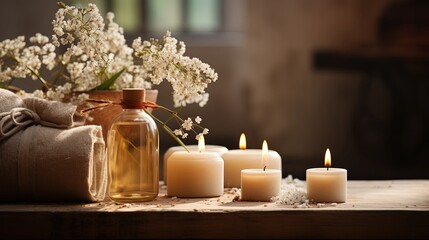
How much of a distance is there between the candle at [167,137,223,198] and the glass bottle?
0.06 meters

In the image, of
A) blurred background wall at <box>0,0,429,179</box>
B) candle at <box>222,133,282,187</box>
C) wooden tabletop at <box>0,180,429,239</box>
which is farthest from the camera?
blurred background wall at <box>0,0,429,179</box>

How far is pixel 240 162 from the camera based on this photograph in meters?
1.66

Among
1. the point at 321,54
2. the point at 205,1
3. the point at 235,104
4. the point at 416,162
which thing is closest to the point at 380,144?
the point at 416,162

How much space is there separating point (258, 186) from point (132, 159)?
9.1 inches

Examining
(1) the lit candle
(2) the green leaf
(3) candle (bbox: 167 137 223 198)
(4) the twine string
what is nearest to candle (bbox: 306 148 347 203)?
(1) the lit candle

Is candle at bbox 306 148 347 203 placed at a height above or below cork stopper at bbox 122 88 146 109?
below

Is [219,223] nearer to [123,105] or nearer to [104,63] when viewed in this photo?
[123,105]

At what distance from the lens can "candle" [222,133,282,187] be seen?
1.65m

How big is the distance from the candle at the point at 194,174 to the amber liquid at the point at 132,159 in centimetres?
6

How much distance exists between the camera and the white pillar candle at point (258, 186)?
1468 mm

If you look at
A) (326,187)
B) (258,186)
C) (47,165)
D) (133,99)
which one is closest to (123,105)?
(133,99)

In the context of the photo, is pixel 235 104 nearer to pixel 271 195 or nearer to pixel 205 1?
pixel 205 1

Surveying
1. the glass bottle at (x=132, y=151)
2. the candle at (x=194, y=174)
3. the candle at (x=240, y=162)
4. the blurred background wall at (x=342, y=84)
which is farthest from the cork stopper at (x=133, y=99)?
the blurred background wall at (x=342, y=84)

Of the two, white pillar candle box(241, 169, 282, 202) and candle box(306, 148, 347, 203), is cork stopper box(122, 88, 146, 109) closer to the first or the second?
white pillar candle box(241, 169, 282, 202)
